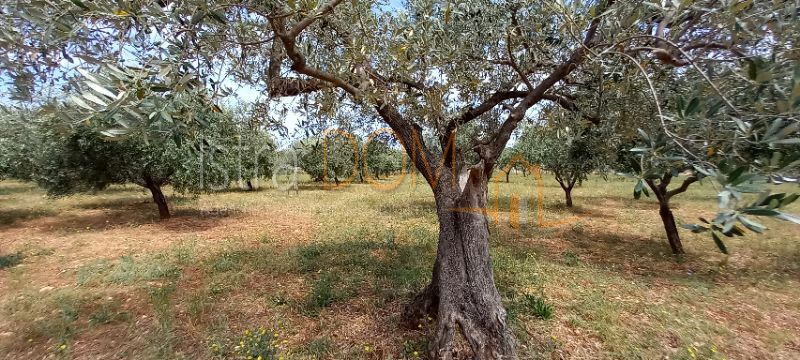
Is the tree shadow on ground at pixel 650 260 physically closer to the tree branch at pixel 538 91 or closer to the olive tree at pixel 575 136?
the olive tree at pixel 575 136

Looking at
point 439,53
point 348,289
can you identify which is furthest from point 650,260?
point 439,53

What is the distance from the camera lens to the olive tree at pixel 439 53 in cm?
239

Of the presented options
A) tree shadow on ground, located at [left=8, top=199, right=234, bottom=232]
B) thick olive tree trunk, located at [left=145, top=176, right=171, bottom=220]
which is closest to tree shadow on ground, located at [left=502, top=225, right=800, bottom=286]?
tree shadow on ground, located at [left=8, top=199, right=234, bottom=232]

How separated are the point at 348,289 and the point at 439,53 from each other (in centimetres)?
414

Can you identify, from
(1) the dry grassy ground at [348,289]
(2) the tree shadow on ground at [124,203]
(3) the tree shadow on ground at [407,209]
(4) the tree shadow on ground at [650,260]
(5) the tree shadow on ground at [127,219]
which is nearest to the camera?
(1) the dry grassy ground at [348,289]

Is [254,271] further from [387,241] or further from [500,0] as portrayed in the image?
[500,0]

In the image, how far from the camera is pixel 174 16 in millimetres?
2277

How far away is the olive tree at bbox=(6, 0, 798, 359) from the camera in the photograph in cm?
239

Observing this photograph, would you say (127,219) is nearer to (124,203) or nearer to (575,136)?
(124,203)

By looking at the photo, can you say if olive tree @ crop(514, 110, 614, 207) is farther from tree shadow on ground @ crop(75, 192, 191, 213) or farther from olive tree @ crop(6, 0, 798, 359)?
tree shadow on ground @ crop(75, 192, 191, 213)

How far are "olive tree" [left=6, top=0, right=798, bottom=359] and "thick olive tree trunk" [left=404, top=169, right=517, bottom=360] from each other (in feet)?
0.04

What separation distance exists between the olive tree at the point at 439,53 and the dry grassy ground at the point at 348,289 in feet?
3.57

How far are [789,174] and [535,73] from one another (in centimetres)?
396

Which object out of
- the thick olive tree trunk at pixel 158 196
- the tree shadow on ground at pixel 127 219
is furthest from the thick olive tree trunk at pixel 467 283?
the thick olive tree trunk at pixel 158 196
